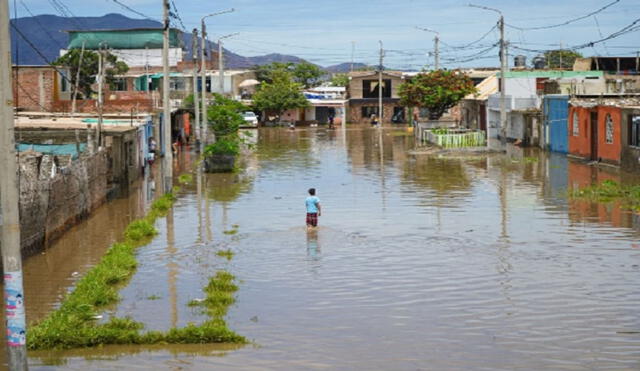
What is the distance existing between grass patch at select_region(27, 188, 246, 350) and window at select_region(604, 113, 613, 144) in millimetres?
27063

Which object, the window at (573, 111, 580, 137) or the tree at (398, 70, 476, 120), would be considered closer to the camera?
the window at (573, 111, 580, 137)

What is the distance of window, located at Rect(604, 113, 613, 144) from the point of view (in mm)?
42094

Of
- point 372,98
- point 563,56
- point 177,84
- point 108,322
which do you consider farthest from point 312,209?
point 563,56

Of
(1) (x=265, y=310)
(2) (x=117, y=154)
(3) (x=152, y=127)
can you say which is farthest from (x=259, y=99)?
(1) (x=265, y=310)

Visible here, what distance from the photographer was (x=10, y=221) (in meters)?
11.8

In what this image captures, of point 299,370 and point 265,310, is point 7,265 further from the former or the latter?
point 265,310

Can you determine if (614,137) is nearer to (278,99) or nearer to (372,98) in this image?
(278,99)

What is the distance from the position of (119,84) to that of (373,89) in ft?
101

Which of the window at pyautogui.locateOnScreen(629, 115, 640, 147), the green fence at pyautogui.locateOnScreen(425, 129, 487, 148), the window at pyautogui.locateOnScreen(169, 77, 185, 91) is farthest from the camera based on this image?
the window at pyautogui.locateOnScreen(169, 77, 185, 91)

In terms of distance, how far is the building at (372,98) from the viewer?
9981 centimetres

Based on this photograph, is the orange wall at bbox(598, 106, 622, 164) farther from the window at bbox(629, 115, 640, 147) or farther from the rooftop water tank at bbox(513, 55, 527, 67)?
the rooftop water tank at bbox(513, 55, 527, 67)

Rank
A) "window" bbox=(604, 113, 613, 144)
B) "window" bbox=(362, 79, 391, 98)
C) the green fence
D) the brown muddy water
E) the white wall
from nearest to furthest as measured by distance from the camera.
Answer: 1. the brown muddy water
2. "window" bbox=(604, 113, 613, 144)
3. the green fence
4. "window" bbox=(362, 79, 391, 98)
5. the white wall

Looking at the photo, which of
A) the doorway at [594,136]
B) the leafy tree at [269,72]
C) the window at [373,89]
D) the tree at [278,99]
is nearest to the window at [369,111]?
the window at [373,89]

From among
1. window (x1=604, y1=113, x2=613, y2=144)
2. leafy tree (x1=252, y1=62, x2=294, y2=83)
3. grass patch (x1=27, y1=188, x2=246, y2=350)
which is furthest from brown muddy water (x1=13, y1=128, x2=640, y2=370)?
leafy tree (x1=252, y1=62, x2=294, y2=83)
